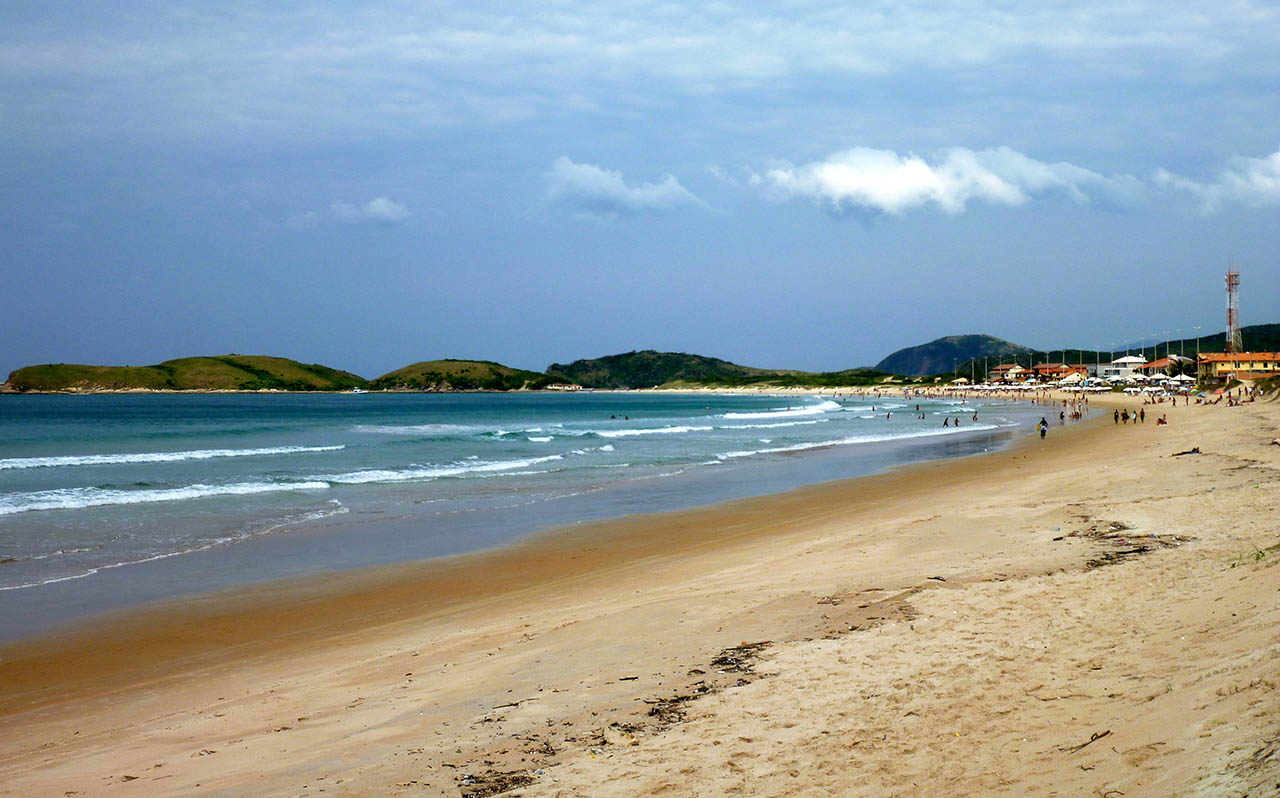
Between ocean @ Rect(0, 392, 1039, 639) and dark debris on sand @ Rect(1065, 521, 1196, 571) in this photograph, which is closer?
dark debris on sand @ Rect(1065, 521, 1196, 571)

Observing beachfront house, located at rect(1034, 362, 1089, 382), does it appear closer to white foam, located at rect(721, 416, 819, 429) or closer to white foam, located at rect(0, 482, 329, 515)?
white foam, located at rect(721, 416, 819, 429)

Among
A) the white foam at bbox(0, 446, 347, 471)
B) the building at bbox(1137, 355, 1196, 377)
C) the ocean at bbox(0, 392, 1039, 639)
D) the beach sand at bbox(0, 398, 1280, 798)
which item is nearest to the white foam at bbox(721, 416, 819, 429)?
the ocean at bbox(0, 392, 1039, 639)

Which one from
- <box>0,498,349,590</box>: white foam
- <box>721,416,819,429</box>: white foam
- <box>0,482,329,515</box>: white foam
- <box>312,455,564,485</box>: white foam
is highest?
<box>0,482,329,515</box>: white foam

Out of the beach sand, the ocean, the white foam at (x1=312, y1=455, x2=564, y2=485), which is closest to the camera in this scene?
the beach sand

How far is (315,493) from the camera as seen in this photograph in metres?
22.6

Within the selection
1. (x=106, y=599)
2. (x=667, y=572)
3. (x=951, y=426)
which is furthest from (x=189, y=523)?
(x=951, y=426)

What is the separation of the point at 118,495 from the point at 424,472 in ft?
29.0

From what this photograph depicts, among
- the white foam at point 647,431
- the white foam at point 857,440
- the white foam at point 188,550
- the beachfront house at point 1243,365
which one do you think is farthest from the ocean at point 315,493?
the beachfront house at point 1243,365

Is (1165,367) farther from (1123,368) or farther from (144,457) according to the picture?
(144,457)

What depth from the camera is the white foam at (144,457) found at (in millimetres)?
31719

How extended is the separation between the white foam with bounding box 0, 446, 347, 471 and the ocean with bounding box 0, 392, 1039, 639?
0.11m

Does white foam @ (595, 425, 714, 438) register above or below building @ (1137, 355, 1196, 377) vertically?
below

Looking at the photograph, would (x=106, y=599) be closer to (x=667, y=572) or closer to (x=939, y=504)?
(x=667, y=572)

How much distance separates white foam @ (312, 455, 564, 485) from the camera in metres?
25.9
